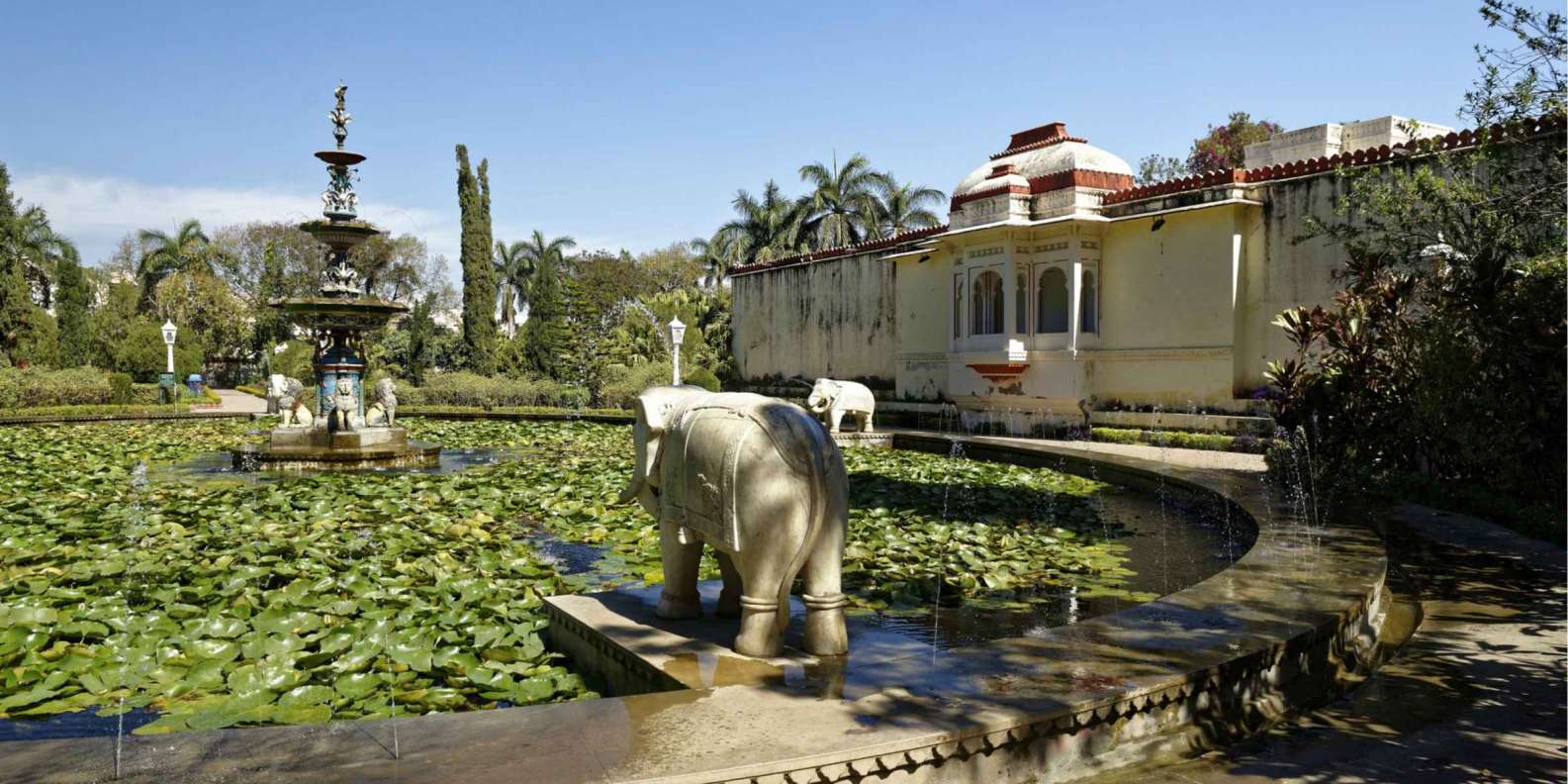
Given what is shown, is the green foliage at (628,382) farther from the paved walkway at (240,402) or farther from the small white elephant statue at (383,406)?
the small white elephant statue at (383,406)

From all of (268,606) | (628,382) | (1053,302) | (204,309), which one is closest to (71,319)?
(204,309)

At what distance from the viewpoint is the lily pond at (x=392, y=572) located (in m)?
4.37

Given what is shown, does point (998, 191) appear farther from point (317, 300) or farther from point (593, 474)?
point (317, 300)

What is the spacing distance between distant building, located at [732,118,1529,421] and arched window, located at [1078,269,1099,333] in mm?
24

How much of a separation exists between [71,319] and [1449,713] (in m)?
41.6

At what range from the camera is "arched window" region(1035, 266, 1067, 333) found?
64.5ft

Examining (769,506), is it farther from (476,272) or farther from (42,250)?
(42,250)

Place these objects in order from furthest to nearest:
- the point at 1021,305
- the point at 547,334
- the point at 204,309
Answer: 1. the point at 204,309
2. the point at 547,334
3. the point at 1021,305

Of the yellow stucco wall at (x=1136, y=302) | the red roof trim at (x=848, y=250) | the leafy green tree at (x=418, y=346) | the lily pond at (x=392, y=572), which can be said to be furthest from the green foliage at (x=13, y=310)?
the yellow stucco wall at (x=1136, y=302)

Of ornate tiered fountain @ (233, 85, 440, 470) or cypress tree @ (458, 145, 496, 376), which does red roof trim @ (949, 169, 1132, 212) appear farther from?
cypress tree @ (458, 145, 496, 376)

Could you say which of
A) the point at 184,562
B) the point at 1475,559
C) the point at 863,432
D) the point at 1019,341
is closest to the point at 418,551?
the point at 184,562

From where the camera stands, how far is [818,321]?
2566 centimetres

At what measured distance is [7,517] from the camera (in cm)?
836

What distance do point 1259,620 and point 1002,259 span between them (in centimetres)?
1485
